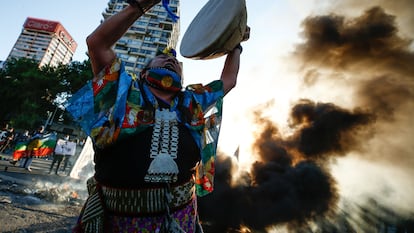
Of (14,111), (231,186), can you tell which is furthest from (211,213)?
(14,111)

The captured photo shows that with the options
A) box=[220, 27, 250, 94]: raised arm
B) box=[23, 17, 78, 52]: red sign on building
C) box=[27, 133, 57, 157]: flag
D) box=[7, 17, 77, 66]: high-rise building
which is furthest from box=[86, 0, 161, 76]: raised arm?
box=[7, 17, 77, 66]: high-rise building

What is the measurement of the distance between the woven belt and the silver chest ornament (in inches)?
3.2

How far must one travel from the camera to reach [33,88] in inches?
1131

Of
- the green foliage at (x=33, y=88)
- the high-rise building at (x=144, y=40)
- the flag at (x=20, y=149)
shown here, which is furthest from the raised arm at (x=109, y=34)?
the high-rise building at (x=144, y=40)

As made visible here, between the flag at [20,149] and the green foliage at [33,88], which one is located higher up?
the green foliage at [33,88]

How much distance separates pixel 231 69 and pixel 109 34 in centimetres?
114

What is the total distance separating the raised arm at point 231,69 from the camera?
210 cm

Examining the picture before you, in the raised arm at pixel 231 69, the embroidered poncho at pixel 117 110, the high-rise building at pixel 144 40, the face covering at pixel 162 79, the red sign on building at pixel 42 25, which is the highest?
the red sign on building at pixel 42 25

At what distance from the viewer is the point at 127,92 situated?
1.49 metres

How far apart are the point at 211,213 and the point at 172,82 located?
313 inches

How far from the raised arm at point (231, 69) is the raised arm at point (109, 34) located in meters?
0.91

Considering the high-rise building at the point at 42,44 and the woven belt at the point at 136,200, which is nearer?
the woven belt at the point at 136,200

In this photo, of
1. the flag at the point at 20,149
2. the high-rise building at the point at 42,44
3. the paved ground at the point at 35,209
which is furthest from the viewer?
the high-rise building at the point at 42,44

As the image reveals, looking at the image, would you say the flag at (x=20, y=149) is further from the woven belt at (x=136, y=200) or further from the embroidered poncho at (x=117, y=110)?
the woven belt at (x=136, y=200)
